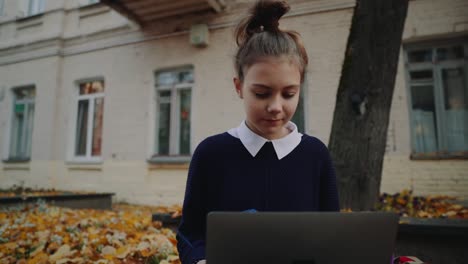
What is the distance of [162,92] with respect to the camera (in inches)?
285

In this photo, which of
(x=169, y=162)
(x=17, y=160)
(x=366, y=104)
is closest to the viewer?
(x=366, y=104)

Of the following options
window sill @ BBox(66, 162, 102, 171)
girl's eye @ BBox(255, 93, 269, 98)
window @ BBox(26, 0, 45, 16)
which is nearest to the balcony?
window sill @ BBox(66, 162, 102, 171)

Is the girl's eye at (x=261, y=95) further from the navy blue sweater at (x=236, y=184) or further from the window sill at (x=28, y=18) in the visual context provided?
the window sill at (x=28, y=18)

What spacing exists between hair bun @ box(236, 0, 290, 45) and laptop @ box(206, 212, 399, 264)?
0.78 m

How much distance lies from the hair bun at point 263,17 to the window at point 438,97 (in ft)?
15.9

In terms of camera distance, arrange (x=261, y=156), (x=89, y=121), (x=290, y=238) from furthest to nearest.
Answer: (x=89, y=121)
(x=261, y=156)
(x=290, y=238)

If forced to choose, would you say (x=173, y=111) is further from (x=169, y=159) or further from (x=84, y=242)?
(x=84, y=242)

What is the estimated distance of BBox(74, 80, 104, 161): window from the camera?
311 inches

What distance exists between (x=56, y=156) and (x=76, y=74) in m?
2.17

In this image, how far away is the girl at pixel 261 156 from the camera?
1103 millimetres

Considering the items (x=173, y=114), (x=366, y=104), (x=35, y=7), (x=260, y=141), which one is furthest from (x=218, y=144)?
(x=35, y=7)

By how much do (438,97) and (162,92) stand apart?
5460 mm

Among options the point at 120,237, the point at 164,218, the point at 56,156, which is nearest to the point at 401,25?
the point at 164,218

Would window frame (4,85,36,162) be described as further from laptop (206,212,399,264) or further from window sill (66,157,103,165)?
laptop (206,212,399,264)
